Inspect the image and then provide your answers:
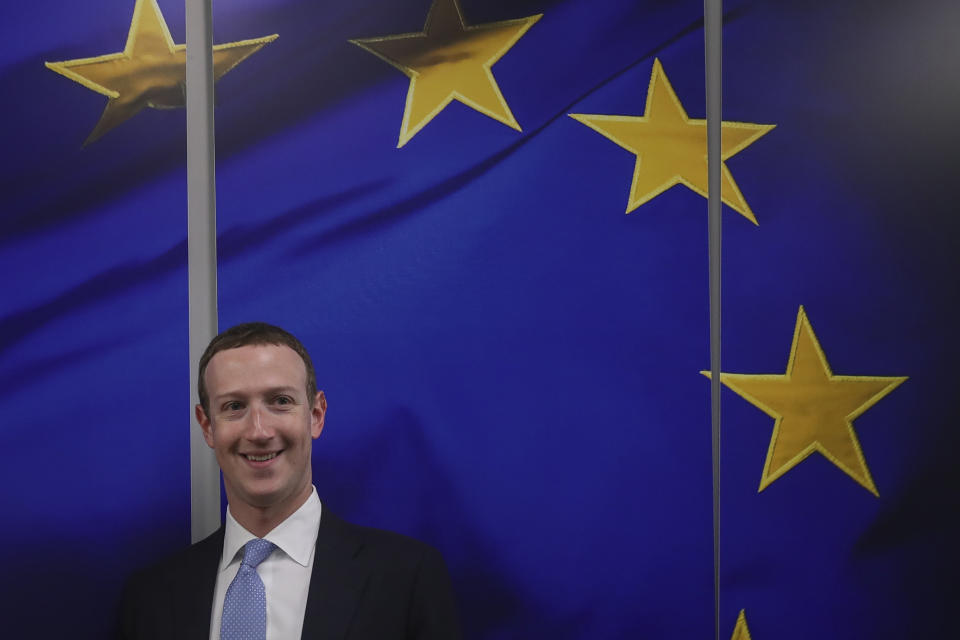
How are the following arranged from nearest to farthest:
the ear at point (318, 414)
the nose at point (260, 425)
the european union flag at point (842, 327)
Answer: the nose at point (260, 425), the ear at point (318, 414), the european union flag at point (842, 327)

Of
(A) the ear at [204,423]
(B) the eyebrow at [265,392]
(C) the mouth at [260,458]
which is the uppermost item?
(B) the eyebrow at [265,392]

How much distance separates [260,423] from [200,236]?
1.34 feet

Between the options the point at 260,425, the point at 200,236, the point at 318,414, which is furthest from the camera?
the point at 200,236

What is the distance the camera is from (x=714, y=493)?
1.53 m

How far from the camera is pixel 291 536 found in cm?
137

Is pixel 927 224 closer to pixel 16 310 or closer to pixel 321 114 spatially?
pixel 321 114

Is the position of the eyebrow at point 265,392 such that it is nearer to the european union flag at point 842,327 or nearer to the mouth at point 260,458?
the mouth at point 260,458

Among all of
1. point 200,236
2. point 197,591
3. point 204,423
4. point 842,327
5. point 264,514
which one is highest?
point 200,236

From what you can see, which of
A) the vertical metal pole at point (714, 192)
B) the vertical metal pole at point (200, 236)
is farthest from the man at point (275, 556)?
the vertical metal pole at point (714, 192)

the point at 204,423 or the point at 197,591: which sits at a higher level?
the point at 204,423

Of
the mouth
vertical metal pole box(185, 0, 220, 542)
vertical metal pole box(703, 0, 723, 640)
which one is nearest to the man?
the mouth

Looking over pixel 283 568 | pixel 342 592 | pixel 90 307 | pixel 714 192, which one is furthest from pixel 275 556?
pixel 714 192

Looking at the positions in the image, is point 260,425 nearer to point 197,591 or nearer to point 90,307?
point 197,591

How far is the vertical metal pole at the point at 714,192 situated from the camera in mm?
1542
